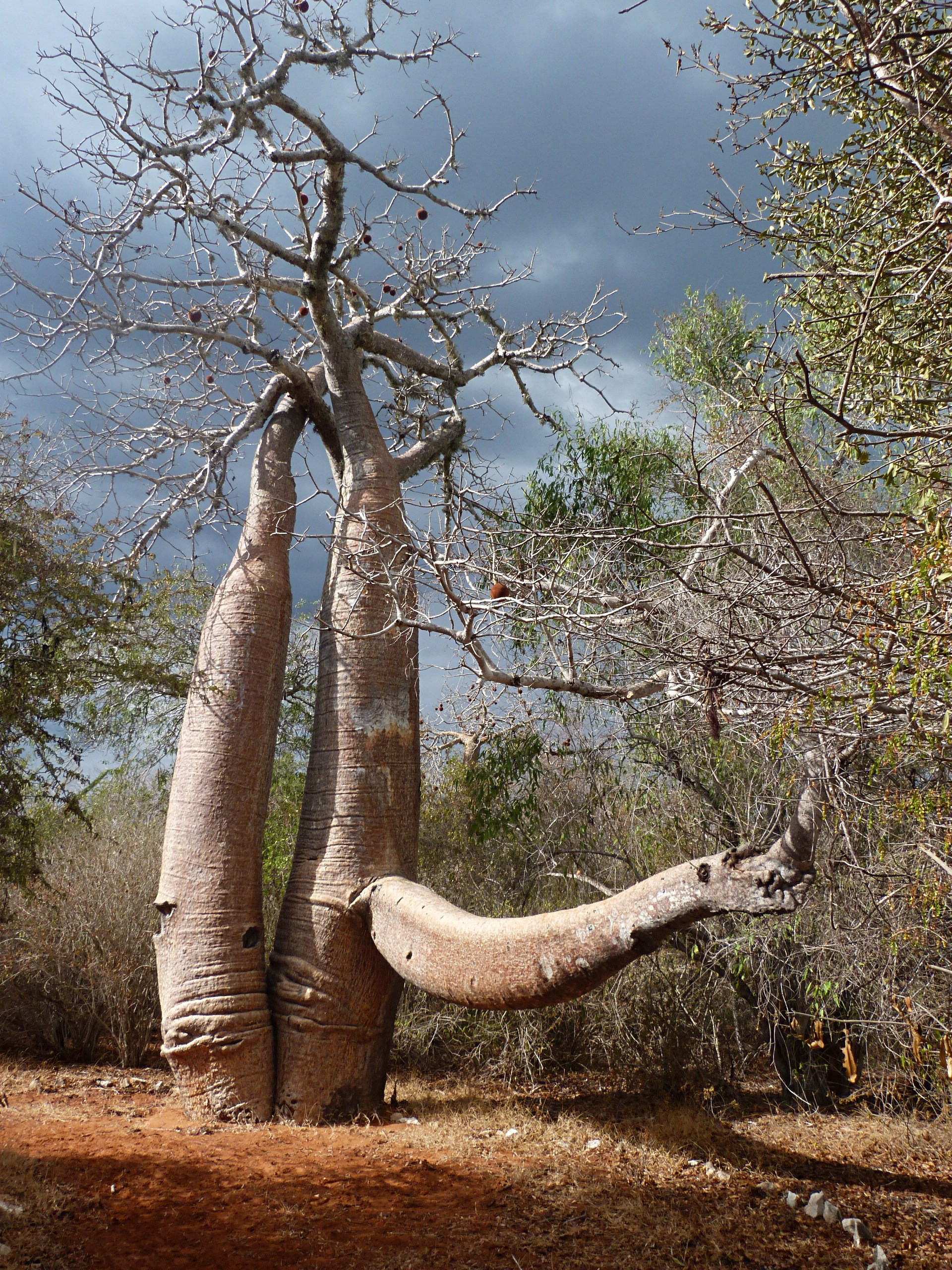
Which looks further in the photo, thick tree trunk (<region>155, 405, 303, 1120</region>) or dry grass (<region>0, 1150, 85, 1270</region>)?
thick tree trunk (<region>155, 405, 303, 1120</region>)

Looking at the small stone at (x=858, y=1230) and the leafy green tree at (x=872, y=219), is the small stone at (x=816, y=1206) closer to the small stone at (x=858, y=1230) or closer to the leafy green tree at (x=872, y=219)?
the small stone at (x=858, y=1230)

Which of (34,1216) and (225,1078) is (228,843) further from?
(34,1216)

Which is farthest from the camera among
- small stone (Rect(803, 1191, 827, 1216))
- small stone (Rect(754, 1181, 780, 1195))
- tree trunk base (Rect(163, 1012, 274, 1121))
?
tree trunk base (Rect(163, 1012, 274, 1121))

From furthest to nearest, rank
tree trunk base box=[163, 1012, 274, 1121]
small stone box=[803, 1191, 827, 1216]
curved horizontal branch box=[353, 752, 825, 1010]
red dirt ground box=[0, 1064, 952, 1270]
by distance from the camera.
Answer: tree trunk base box=[163, 1012, 274, 1121] → small stone box=[803, 1191, 827, 1216] → red dirt ground box=[0, 1064, 952, 1270] → curved horizontal branch box=[353, 752, 825, 1010]

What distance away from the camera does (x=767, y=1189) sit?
15.4 feet

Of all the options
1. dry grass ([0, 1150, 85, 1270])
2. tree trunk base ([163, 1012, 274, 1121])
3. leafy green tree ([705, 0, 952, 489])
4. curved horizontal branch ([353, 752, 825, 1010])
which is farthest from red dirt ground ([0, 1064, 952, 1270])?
leafy green tree ([705, 0, 952, 489])

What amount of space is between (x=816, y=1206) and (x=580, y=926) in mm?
2088

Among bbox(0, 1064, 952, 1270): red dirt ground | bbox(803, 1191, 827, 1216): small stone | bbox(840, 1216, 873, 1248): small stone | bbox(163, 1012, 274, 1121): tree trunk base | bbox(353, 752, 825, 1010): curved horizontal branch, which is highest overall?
bbox(353, 752, 825, 1010): curved horizontal branch

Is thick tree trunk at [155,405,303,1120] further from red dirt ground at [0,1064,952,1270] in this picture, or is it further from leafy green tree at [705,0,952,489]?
leafy green tree at [705,0,952,489]

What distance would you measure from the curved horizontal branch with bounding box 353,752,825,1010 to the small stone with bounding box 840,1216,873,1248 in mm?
1800

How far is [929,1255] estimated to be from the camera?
4.08 m

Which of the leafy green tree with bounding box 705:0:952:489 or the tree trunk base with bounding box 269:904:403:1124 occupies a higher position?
the leafy green tree with bounding box 705:0:952:489

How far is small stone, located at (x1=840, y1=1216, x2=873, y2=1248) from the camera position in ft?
13.7

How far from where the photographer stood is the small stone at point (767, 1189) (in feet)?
15.3
